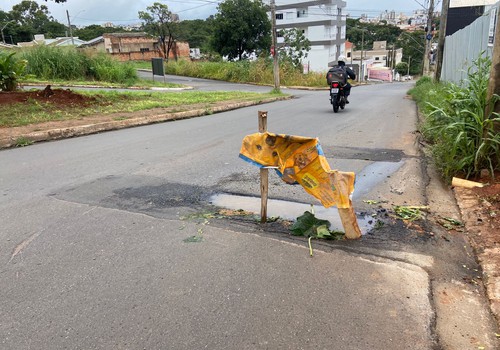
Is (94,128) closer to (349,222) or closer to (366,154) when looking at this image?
(366,154)

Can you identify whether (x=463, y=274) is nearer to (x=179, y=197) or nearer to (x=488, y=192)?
(x=488, y=192)

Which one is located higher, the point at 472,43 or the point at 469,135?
the point at 472,43

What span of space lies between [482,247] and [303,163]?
169 cm

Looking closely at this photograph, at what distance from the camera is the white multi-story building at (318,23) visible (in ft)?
204

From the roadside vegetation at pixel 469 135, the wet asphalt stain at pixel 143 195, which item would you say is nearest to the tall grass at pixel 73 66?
the wet asphalt stain at pixel 143 195

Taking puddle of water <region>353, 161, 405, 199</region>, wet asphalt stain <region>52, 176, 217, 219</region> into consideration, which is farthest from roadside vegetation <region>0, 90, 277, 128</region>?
puddle of water <region>353, 161, 405, 199</region>

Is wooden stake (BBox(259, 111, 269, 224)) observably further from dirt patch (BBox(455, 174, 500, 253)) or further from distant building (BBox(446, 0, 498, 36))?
distant building (BBox(446, 0, 498, 36))

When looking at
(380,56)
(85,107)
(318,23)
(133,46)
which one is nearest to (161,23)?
(133,46)

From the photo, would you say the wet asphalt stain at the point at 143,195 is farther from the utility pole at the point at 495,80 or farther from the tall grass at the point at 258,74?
the tall grass at the point at 258,74

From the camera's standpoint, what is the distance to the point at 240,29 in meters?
39.9

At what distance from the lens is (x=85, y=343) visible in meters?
2.27

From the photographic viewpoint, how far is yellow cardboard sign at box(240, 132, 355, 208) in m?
3.32

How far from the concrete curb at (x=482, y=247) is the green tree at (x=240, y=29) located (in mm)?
38781

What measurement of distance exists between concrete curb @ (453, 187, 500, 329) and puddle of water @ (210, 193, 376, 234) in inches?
35.7
